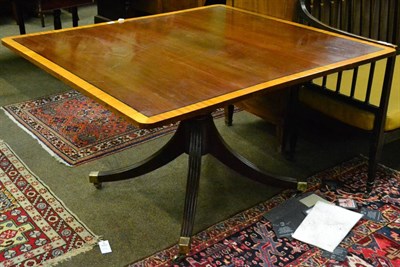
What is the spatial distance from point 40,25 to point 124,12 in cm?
126

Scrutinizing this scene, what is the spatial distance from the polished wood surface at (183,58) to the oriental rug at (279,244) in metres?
0.65

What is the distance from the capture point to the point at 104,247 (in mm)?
1803

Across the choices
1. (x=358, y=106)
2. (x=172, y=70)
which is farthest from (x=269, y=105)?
(x=172, y=70)

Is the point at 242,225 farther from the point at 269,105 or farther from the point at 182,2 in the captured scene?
the point at 182,2

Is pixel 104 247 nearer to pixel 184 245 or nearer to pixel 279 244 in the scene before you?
pixel 184 245

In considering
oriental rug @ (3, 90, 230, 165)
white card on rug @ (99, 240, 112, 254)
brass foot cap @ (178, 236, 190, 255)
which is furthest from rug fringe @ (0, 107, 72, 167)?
brass foot cap @ (178, 236, 190, 255)

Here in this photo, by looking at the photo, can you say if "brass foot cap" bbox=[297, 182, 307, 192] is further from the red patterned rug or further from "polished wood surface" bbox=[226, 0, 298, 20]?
the red patterned rug

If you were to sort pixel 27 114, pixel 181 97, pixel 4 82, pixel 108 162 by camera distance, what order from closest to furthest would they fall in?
pixel 181 97
pixel 108 162
pixel 27 114
pixel 4 82

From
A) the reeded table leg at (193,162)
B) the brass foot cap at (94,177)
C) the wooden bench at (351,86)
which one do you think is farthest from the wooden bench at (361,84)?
the brass foot cap at (94,177)

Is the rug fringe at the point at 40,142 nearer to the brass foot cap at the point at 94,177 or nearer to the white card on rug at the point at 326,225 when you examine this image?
the brass foot cap at the point at 94,177

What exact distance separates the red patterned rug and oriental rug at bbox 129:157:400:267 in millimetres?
277

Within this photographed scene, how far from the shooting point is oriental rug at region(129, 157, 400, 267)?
1.75 m

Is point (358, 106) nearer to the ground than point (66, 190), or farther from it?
farther from it

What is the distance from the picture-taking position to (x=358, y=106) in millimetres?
2018
